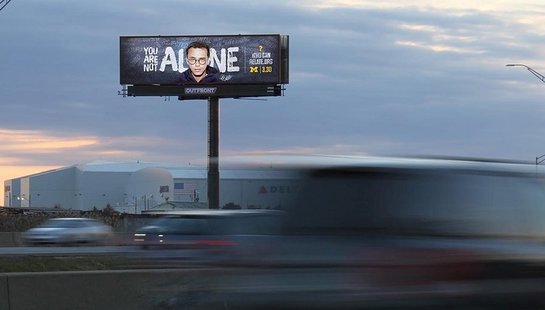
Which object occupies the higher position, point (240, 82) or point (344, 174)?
point (240, 82)

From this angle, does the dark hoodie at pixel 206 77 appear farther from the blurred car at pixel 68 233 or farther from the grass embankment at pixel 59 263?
the grass embankment at pixel 59 263

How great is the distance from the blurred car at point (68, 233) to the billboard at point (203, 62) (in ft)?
75.2

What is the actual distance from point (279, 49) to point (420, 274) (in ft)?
167

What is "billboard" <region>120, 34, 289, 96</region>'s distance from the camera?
55.4 metres

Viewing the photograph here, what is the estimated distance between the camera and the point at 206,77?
5556cm

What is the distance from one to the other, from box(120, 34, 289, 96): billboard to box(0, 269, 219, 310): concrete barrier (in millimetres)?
44667

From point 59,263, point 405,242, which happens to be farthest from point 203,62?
point 405,242

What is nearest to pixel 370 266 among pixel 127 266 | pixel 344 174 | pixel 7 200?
pixel 344 174

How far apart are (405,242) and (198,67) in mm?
51064

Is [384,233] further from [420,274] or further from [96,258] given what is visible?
[96,258]

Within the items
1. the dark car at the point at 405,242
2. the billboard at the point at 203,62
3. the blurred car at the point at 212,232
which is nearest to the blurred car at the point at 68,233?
the blurred car at the point at 212,232

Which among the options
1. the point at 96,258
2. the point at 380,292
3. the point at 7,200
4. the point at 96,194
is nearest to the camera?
the point at 380,292

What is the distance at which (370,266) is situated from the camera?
5828 mm

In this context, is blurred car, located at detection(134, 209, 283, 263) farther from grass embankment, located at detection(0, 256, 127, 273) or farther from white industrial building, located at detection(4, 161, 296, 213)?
white industrial building, located at detection(4, 161, 296, 213)
